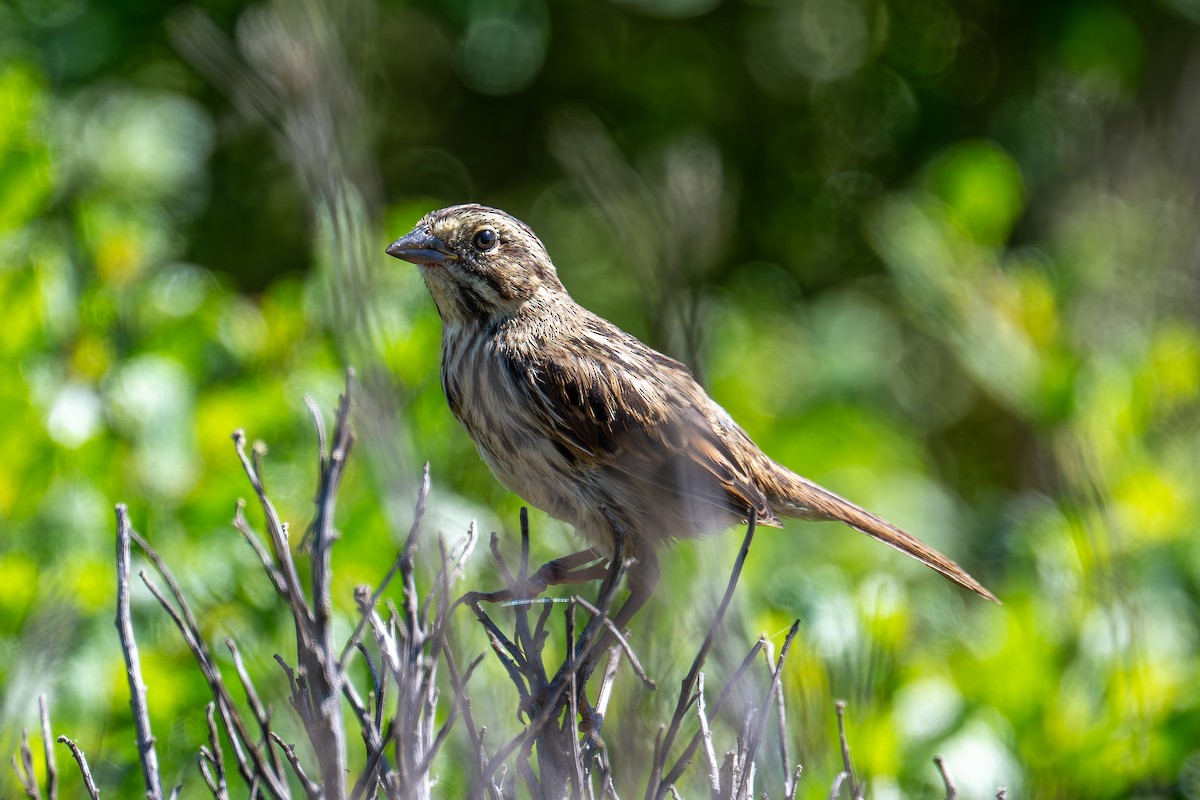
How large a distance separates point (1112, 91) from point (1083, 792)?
15.1 ft

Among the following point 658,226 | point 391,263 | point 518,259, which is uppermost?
point 658,226

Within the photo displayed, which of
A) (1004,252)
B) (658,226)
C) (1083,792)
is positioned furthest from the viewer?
(1004,252)

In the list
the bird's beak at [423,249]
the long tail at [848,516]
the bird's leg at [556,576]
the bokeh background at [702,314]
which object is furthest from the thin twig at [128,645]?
the long tail at [848,516]

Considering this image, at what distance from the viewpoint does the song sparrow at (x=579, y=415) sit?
3.10m

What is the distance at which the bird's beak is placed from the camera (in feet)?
11.0

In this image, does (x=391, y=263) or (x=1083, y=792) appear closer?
(x=1083, y=792)

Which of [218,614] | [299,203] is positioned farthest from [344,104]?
[299,203]

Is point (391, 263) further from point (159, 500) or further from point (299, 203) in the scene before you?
point (299, 203)

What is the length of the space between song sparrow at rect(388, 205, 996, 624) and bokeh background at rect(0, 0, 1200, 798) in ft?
0.56

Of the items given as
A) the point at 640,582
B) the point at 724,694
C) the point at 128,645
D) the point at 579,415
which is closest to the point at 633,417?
the point at 579,415

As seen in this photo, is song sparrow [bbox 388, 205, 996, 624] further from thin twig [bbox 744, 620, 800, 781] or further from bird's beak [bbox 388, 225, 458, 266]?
thin twig [bbox 744, 620, 800, 781]

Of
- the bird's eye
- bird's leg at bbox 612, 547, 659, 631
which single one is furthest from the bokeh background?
the bird's eye

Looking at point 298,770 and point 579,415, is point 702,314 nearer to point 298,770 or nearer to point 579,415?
point 579,415

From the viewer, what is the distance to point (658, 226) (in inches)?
86.2
